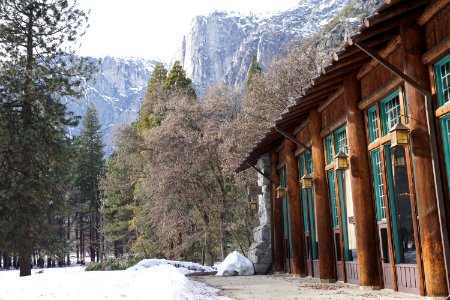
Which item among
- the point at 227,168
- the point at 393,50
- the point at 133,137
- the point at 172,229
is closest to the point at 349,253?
the point at 393,50

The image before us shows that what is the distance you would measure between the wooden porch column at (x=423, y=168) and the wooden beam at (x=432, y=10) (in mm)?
149

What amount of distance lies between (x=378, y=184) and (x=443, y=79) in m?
2.84

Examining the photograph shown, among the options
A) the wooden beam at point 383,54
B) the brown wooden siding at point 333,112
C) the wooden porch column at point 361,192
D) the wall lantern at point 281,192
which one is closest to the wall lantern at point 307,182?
the brown wooden siding at point 333,112

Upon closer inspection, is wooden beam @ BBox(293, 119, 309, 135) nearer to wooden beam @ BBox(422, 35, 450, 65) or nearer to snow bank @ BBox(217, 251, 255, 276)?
snow bank @ BBox(217, 251, 255, 276)

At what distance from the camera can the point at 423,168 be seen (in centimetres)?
686

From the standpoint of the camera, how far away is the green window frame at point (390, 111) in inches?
323

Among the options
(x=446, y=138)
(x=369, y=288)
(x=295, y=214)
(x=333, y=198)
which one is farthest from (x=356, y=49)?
(x=295, y=214)

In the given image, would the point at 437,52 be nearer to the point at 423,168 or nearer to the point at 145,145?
the point at 423,168

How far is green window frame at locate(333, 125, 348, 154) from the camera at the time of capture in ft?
34.6

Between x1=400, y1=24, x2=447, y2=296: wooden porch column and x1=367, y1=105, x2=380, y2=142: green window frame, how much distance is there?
186cm

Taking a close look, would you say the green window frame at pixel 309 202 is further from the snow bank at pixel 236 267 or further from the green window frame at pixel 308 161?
the snow bank at pixel 236 267

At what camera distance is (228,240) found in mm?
29438

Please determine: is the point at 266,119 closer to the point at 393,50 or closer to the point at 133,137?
the point at 133,137

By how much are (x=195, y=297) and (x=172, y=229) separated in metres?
18.1
